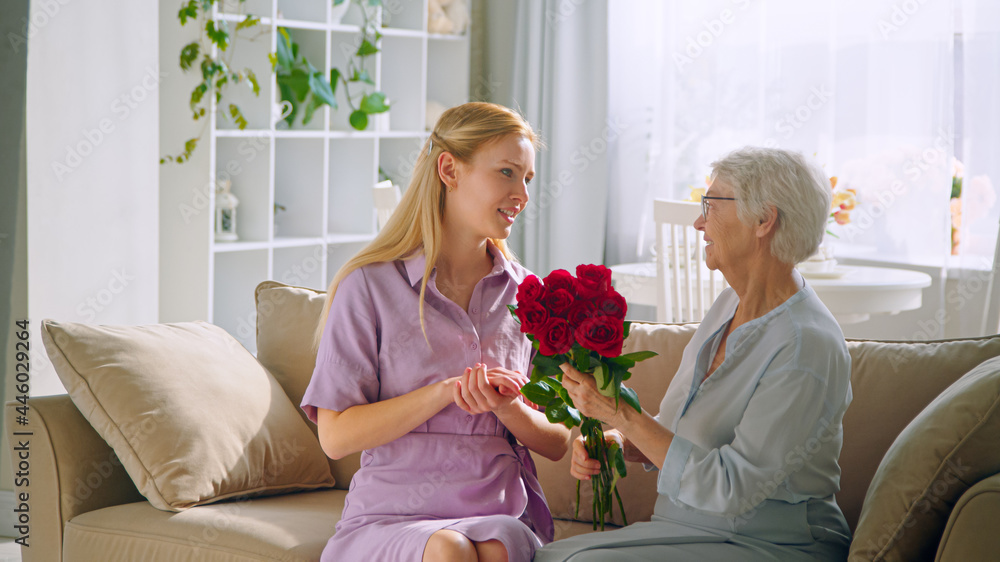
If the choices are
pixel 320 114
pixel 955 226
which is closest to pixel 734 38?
pixel 955 226

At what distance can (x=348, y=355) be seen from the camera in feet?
5.39

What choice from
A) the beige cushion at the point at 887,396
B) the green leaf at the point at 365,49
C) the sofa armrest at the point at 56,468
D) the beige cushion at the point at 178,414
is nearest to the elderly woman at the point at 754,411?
the beige cushion at the point at 887,396

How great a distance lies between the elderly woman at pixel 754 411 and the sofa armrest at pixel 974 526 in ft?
0.62

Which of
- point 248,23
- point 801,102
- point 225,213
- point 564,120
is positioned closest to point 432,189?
point 248,23

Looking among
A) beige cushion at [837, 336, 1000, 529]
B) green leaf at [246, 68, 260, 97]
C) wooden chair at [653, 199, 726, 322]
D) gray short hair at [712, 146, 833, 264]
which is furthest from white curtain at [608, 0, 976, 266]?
gray short hair at [712, 146, 833, 264]

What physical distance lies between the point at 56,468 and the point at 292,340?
23.8 inches

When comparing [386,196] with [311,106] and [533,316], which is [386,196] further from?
[533,316]

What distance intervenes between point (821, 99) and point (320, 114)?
2.19m

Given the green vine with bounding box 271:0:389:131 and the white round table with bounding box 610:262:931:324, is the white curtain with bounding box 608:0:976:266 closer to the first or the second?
the white round table with bounding box 610:262:931:324

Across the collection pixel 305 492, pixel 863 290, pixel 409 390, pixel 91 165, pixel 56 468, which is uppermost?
pixel 91 165

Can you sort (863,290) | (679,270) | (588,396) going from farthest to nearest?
(679,270) → (863,290) → (588,396)

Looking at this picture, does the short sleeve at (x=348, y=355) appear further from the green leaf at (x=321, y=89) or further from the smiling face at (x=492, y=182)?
the green leaf at (x=321, y=89)

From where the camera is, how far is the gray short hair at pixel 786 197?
1.57m

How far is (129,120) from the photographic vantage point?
119 inches
